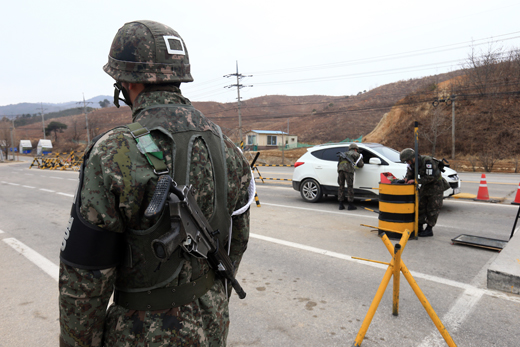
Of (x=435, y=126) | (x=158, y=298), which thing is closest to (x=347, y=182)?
(x=158, y=298)

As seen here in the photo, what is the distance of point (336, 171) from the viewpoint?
10.0 m

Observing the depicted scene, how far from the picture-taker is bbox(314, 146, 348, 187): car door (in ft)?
33.0

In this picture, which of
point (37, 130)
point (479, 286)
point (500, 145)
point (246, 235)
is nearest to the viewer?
point (246, 235)

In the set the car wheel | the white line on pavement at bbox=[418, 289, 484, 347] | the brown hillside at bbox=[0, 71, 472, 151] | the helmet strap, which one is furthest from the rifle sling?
the brown hillside at bbox=[0, 71, 472, 151]

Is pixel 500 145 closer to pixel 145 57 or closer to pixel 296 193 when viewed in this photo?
pixel 296 193

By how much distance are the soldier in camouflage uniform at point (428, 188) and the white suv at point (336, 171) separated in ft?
7.40

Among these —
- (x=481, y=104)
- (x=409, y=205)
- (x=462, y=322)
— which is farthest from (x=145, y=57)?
(x=481, y=104)

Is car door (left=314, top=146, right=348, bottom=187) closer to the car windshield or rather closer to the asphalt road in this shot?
the car windshield

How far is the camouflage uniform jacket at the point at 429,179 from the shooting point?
6539 millimetres

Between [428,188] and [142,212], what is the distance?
6.38 meters

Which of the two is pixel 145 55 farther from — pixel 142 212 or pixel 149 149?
pixel 142 212

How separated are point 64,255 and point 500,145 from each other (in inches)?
1322

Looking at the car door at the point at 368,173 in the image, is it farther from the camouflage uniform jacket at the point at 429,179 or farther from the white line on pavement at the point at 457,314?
the white line on pavement at the point at 457,314

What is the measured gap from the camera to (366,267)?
5.02 metres
